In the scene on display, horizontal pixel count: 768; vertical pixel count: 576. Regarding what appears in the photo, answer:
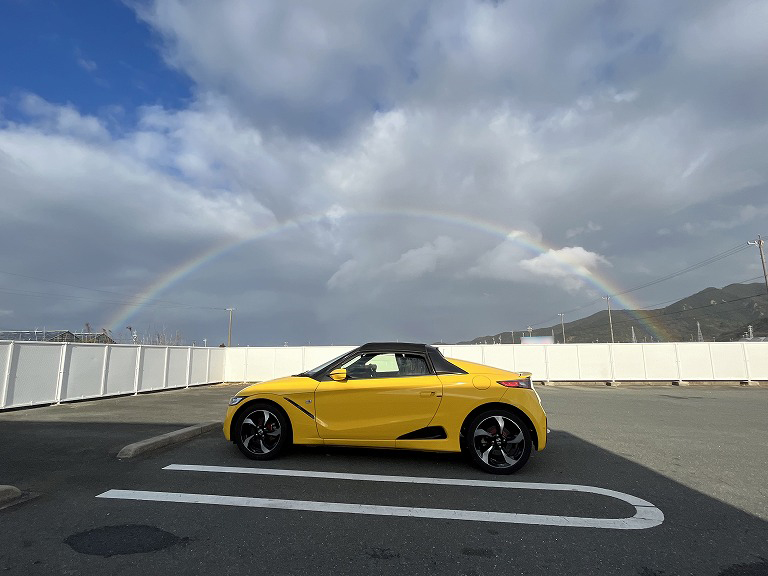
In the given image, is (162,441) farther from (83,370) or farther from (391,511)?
(83,370)

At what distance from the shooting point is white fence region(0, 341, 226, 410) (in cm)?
1084

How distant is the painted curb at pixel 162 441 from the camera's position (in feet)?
17.9

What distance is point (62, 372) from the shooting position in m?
12.1

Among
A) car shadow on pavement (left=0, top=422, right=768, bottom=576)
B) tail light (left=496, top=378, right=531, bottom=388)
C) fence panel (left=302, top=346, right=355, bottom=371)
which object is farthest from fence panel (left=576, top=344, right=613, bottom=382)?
tail light (left=496, top=378, right=531, bottom=388)

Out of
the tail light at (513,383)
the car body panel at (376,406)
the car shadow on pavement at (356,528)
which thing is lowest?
the car shadow on pavement at (356,528)

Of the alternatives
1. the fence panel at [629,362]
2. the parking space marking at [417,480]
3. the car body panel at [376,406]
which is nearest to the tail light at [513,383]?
the car body panel at [376,406]

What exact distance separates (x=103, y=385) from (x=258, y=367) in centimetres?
927

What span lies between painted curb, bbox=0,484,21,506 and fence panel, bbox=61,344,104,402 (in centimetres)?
987

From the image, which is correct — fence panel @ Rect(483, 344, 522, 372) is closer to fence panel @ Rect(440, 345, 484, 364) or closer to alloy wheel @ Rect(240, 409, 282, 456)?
fence panel @ Rect(440, 345, 484, 364)

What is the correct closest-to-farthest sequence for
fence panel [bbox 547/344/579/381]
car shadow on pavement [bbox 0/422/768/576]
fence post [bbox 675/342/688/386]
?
car shadow on pavement [bbox 0/422/768/576]
fence post [bbox 675/342/688/386]
fence panel [bbox 547/344/579/381]

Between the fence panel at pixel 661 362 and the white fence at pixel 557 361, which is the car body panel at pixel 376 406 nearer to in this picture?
the white fence at pixel 557 361

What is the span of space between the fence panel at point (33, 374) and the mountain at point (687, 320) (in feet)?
299

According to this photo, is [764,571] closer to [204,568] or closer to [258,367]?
[204,568]

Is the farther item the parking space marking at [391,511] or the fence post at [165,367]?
the fence post at [165,367]
